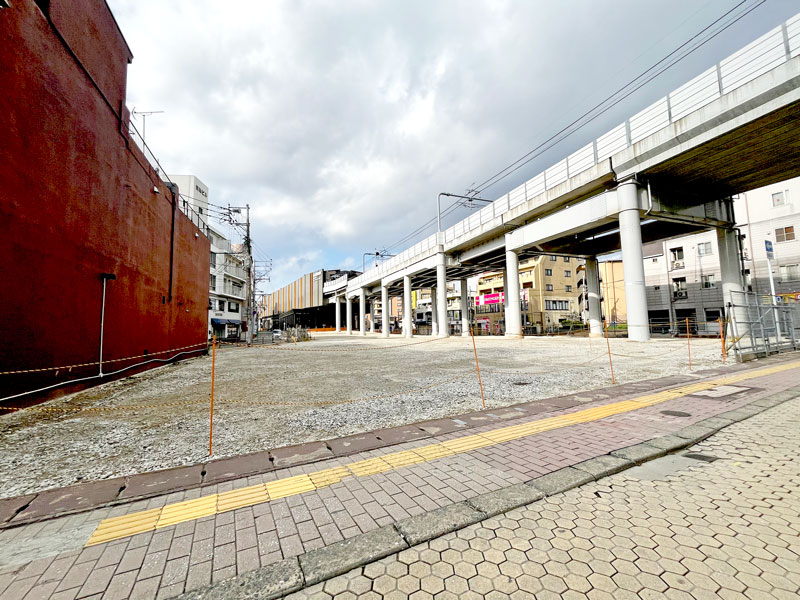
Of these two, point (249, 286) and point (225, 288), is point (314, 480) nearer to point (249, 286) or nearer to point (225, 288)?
point (249, 286)

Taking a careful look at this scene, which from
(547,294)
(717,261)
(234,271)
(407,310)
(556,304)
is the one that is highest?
(234,271)

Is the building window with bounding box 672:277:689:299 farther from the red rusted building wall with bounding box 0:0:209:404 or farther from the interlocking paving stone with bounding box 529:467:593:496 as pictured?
the red rusted building wall with bounding box 0:0:209:404

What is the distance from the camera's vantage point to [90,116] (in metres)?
8.23

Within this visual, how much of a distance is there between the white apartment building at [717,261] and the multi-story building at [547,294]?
1368cm

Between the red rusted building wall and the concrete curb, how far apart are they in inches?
273

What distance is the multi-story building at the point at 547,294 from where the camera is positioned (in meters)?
49.7

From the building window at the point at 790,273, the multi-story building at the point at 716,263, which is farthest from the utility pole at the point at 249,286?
the building window at the point at 790,273

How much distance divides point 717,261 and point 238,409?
142 feet

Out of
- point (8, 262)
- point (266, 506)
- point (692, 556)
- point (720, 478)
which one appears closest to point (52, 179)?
point (8, 262)

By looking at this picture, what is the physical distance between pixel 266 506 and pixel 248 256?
30216mm

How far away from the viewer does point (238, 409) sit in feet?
19.9

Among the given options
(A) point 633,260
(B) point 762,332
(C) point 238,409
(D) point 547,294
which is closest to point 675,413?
(C) point 238,409

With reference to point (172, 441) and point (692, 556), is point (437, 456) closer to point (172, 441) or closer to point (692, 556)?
point (692, 556)

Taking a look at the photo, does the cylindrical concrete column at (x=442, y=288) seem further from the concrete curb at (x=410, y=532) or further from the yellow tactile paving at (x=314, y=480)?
the concrete curb at (x=410, y=532)
